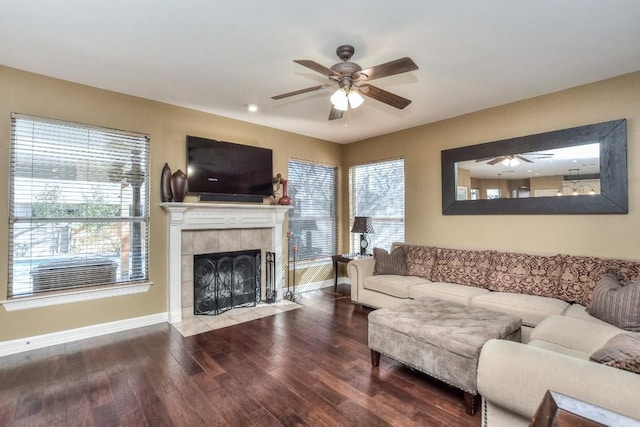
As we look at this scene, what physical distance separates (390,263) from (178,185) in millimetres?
2947

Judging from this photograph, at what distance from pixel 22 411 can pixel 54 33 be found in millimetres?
2711

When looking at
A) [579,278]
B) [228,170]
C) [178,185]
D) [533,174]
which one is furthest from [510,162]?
[178,185]

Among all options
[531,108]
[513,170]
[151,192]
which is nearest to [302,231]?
[151,192]

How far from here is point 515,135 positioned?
3.78m

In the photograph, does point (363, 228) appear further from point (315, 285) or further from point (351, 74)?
point (351, 74)

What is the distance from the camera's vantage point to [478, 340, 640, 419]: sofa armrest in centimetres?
125

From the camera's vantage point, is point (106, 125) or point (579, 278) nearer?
point (579, 278)

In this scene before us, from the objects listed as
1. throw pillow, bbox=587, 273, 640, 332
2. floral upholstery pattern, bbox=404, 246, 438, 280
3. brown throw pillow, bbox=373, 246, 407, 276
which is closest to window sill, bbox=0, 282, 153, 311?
brown throw pillow, bbox=373, 246, 407, 276

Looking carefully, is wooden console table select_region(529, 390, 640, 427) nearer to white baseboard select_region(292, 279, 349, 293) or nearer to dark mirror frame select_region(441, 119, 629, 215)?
dark mirror frame select_region(441, 119, 629, 215)

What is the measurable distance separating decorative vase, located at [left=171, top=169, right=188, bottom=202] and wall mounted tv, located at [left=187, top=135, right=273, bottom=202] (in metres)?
0.23

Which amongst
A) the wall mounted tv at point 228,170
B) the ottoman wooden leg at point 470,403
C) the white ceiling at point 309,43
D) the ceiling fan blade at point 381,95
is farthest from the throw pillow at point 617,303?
the wall mounted tv at point 228,170

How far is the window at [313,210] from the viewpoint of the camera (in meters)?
5.35

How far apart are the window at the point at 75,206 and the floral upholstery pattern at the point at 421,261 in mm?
3422

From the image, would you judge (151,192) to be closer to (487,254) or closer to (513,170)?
(487,254)
